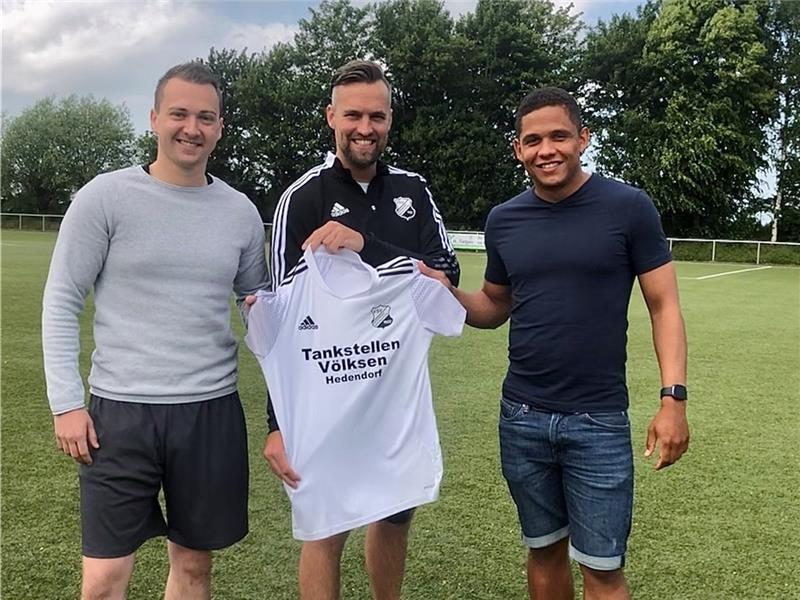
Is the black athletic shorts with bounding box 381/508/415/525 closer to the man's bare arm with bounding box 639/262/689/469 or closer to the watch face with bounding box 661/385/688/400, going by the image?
the man's bare arm with bounding box 639/262/689/469

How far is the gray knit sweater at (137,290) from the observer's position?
7.49 feet

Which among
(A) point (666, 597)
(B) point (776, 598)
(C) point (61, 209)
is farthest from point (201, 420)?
(C) point (61, 209)

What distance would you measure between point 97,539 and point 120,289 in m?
0.80

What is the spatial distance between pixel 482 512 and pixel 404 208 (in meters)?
2.21

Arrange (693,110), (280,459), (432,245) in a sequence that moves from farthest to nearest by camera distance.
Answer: (693,110), (432,245), (280,459)

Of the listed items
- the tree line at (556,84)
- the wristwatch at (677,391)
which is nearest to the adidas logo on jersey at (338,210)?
the wristwatch at (677,391)

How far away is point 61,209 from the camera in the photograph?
48.9 m

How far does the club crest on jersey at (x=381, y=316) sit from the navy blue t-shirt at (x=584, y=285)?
19.6 inches

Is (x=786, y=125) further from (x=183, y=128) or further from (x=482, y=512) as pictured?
(x=183, y=128)

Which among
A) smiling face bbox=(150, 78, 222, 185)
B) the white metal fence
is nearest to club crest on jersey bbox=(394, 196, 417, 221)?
smiling face bbox=(150, 78, 222, 185)

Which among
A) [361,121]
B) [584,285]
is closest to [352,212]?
[361,121]

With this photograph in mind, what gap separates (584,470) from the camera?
248 cm

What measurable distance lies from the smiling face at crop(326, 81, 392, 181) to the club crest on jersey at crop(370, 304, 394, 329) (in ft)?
1.59

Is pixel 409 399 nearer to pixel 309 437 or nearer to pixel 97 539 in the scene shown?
pixel 309 437
